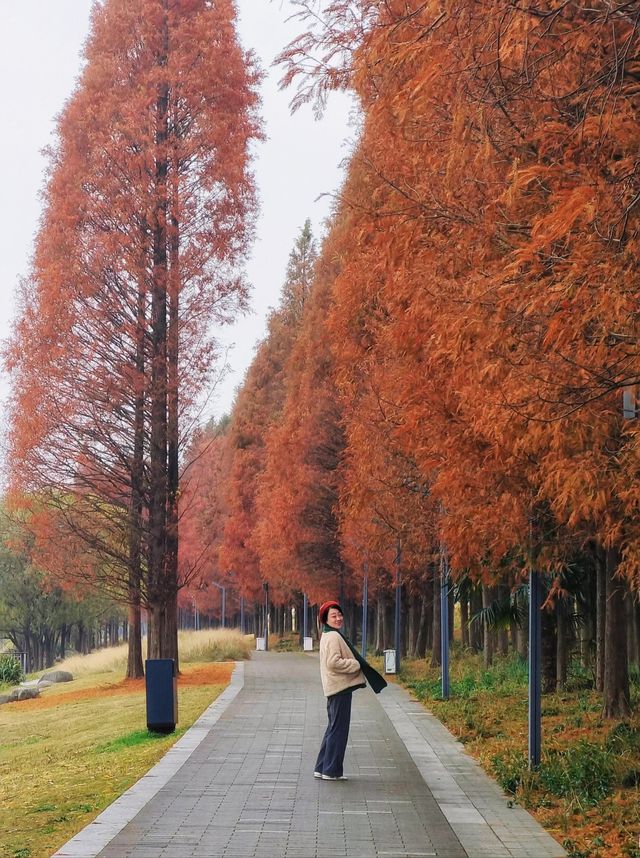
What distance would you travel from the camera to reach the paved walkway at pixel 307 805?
28.8 ft

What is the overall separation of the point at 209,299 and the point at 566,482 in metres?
19.9

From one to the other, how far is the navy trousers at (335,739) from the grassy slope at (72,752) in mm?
1976

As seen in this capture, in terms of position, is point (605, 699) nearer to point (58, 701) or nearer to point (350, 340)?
point (350, 340)

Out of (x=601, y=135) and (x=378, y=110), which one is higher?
(x=378, y=110)

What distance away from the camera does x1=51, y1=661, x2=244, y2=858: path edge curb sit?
8.77 metres

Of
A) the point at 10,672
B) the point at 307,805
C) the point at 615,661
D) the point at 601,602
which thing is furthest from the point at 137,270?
the point at 10,672

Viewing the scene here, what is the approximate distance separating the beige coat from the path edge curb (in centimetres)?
182

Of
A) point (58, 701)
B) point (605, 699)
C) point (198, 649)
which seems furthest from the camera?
point (198, 649)

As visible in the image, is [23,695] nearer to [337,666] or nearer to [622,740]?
[337,666]

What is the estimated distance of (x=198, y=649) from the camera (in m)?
42.4

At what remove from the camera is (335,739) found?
1220cm

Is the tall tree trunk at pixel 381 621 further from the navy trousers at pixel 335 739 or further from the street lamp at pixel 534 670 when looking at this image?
the navy trousers at pixel 335 739

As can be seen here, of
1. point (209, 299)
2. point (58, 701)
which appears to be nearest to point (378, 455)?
point (209, 299)

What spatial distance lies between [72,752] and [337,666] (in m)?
7.12
